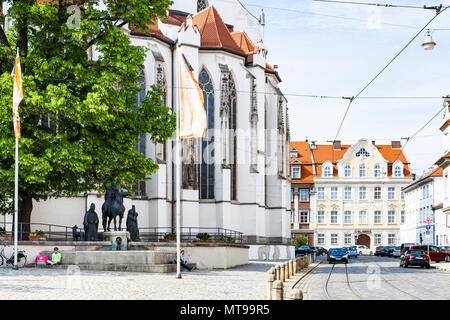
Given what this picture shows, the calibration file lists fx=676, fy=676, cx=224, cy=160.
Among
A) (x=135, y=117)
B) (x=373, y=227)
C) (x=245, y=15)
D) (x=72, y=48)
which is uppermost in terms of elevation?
(x=245, y=15)

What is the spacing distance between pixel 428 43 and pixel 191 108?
8.88 metres

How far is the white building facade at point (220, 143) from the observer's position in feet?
141

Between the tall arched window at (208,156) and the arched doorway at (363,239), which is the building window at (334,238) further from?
the tall arched window at (208,156)

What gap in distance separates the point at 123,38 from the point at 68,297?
13177mm

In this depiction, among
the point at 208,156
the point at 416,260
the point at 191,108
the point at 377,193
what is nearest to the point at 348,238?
the point at 377,193

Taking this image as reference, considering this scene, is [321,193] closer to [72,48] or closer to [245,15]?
[245,15]

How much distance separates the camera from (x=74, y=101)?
23812 mm

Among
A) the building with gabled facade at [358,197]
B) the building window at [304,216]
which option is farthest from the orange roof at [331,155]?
the building window at [304,216]

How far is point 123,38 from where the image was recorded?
24.9m

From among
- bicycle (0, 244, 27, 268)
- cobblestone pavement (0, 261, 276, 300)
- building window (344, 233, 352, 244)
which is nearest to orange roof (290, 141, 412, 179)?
building window (344, 233, 352, 244)

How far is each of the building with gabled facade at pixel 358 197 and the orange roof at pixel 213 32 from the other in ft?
116

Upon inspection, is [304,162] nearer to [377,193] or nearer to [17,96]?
[377,193]

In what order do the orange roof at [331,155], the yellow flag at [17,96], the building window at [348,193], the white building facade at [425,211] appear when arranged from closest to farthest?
the yellow flag at [17,96] < the white building facade at [425,211] < the building window at [348,193] < the orange roof at [331,155]
